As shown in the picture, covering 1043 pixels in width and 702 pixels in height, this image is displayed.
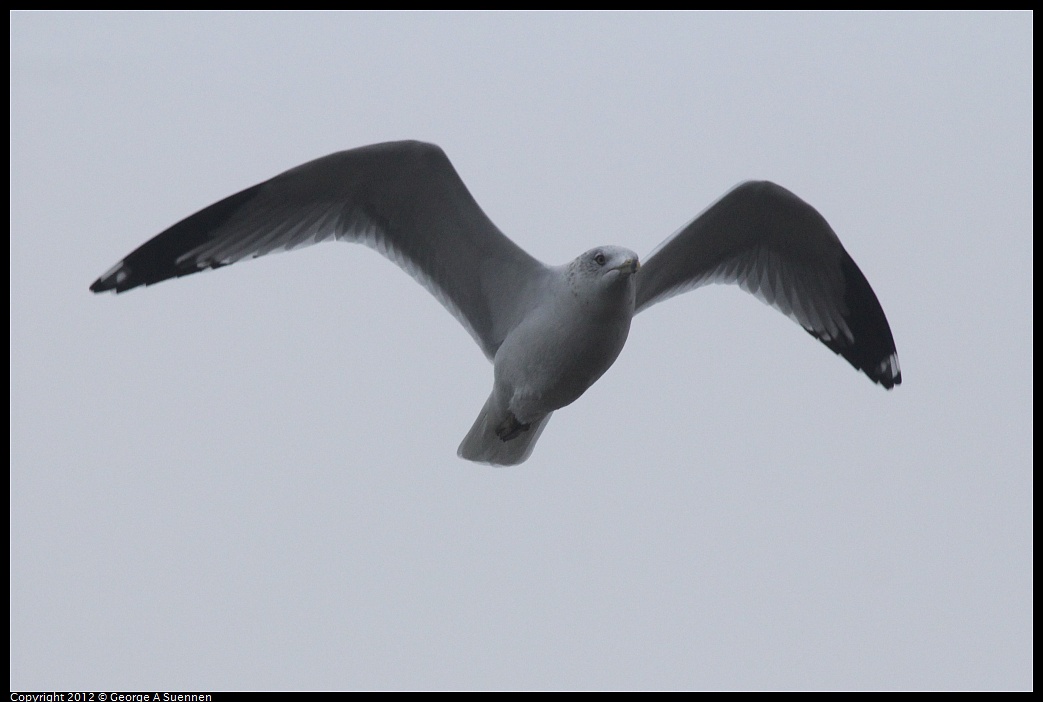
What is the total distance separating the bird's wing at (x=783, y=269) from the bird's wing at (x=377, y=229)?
611 mm

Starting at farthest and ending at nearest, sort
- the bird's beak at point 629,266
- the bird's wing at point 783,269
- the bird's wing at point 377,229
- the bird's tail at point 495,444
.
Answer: the bird's tail at point 495,444 → the bird's wing at point 783,269 → the bird's wing at point 377,229 → the bird's beak at point 629,266

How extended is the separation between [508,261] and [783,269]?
1219mm

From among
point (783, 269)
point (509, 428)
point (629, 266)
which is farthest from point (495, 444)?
point (783, 269)

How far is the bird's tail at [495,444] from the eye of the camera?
505 centimetres

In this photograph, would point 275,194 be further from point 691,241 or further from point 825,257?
point 825,257

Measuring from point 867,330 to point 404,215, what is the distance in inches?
82.6

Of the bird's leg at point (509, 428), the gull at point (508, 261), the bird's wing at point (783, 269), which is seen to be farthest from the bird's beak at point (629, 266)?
the bird's leg at point (509, 428)

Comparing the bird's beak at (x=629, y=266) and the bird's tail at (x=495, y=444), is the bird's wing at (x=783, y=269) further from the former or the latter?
the bird's tail at (x=495, y=444)

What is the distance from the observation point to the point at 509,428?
4.97 metres

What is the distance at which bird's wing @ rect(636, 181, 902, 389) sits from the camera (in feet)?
15.9

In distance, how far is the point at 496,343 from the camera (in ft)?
16.2

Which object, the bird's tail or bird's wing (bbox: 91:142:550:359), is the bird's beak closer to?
bird's wing (bbox: 91:142:550:359)

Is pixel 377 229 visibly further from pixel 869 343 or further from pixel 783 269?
pixel 869 343

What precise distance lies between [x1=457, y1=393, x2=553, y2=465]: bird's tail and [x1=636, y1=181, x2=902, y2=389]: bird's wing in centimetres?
71
